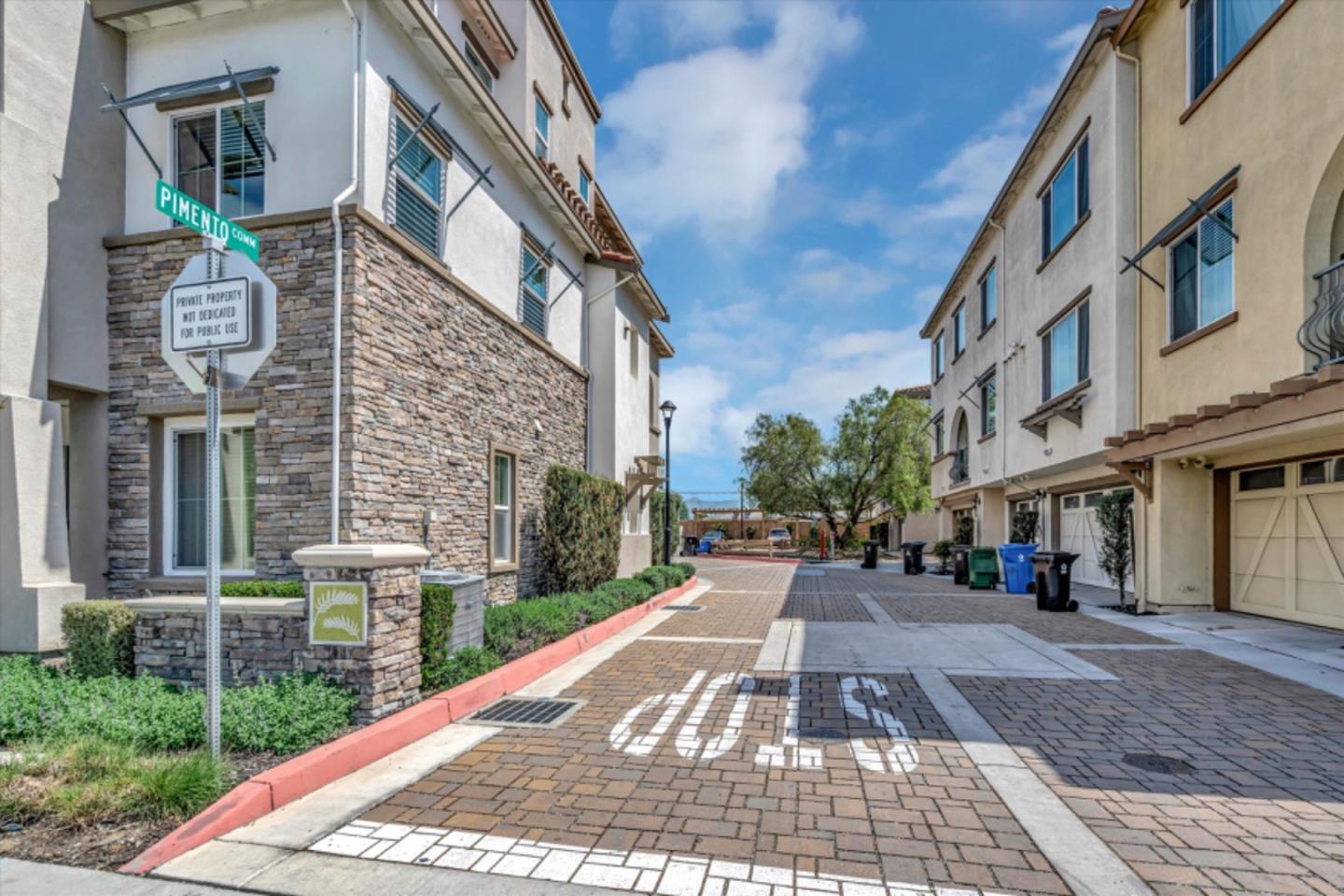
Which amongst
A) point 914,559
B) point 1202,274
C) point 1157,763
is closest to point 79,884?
point 1157,763

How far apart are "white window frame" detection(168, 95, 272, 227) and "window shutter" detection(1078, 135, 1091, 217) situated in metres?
14.8

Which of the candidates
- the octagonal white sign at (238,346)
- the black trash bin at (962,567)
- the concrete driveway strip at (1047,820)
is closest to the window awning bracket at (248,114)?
the octagonal white sign at (238,346)

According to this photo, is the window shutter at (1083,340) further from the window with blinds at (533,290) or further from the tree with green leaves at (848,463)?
the tree with green leaves at (848,463)

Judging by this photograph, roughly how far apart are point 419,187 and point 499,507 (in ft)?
15.7

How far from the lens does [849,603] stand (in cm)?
1437

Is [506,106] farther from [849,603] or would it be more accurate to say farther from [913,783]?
[913,783]

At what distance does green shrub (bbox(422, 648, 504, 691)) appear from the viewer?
6.30 m

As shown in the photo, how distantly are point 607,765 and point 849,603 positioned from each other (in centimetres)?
1028

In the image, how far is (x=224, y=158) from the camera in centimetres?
832

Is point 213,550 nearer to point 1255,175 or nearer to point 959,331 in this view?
point 1255,175

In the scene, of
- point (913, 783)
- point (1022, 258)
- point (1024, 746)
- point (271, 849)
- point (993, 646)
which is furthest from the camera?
point (1022, 258)

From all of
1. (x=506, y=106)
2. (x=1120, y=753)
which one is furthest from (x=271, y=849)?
(x=506, y=106)

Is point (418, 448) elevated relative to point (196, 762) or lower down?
elevated

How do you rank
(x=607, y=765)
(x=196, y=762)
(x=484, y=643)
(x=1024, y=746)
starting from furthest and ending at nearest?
(x=484, y=643), (x=1024, y=746), (x=607, y=765), (x=196, y=762)
